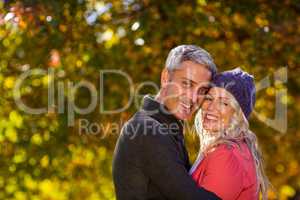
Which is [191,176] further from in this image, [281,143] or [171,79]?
[281,143]

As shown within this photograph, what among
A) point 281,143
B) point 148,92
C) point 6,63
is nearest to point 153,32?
point 148,92

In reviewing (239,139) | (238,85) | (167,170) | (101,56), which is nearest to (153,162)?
(167,170)

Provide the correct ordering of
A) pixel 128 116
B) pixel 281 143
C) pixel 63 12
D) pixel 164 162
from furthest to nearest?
pixel 281 143 → pixel 128 116 → pixel 63 12 → pixel 164 162

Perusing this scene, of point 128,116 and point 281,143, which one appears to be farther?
point 281,143

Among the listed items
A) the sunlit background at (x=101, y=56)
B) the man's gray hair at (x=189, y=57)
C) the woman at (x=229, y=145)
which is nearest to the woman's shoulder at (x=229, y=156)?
the woman at (x=229, y=145)

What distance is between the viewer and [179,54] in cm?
357

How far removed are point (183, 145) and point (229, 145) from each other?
239 millimetres

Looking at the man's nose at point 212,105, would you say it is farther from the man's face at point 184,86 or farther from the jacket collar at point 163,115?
the jacket collar at point 163,115

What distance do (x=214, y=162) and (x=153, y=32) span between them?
383 cm

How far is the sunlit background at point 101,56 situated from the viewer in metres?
6.96

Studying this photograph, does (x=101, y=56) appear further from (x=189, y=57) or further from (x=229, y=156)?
(x=229, y=156)

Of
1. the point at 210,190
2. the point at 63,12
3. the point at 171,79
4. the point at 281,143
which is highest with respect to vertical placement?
the point at 63,12

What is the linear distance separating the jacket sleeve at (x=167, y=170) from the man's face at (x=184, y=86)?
0.26 meters

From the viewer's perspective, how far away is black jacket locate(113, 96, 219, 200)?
128 inches
